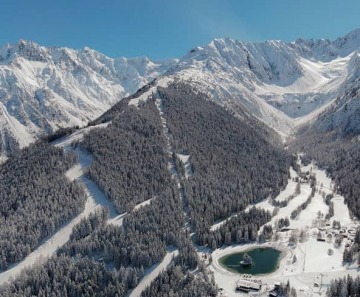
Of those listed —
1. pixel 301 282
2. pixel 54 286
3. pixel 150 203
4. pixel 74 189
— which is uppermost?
pixel 74 189

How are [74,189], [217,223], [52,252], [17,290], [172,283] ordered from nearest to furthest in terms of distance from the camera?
1. [172,283]
2. [17,290]
3. [52,252]
4. [217,223]
5. [74,189]

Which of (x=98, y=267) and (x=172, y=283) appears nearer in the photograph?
(x=172, y=283)

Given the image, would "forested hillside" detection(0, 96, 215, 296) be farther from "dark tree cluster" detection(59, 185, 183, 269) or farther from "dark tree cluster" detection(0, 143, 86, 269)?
"dark tree cluster" detection(0, 143, 86, 269)

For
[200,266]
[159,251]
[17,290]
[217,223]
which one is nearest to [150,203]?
[217,223]

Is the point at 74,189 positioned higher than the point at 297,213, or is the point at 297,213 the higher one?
the point at 74,189

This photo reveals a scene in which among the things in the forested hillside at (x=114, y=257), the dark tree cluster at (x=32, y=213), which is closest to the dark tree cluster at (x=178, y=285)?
the forested hillside at (x=114, y=257)

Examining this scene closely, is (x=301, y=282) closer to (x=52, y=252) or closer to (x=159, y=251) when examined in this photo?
(x=159, y=251)

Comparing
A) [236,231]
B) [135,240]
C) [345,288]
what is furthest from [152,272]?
[345,288]

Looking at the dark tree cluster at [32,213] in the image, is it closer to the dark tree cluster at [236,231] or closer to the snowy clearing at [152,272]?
the snowy clearing at [152,272]

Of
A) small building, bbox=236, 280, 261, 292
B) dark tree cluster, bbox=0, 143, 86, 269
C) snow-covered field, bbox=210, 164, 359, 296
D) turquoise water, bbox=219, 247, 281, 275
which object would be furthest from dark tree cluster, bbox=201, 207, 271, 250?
dark tree cluster, bbox=0, 143, 86, 269
